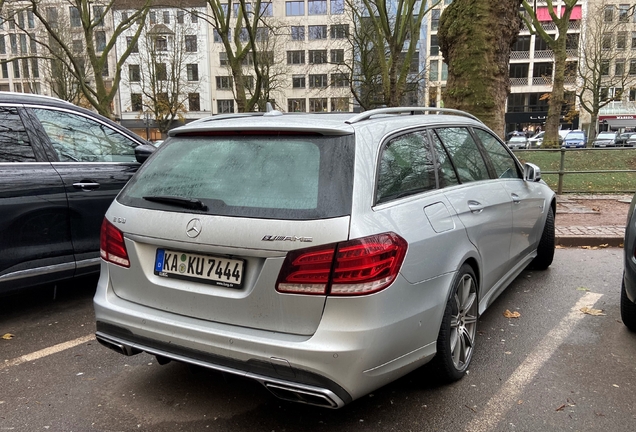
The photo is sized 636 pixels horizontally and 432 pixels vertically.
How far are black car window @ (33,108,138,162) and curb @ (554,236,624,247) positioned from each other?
5.44 m

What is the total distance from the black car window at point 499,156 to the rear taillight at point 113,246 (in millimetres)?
2814

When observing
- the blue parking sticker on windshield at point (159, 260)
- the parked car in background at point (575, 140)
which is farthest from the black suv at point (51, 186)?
the parked car in background at point (575, 140)

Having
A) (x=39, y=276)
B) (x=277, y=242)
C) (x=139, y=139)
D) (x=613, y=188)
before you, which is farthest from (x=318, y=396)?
(x=613, y=188)

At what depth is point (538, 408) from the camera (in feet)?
9.20

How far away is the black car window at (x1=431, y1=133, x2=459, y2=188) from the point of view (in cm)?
323

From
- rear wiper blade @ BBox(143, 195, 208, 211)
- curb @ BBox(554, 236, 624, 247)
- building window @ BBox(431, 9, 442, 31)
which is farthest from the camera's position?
building window @ BBox(431, 9, 442, 31)

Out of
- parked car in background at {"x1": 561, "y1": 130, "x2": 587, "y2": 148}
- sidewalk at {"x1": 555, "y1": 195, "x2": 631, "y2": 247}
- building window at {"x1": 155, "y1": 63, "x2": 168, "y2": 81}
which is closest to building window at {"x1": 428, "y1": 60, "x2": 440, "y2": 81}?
parked car in background at {"x1": 561, "y1": 130, "x2": 587, "y2": 148}

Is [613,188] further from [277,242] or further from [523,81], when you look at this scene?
[523,81]

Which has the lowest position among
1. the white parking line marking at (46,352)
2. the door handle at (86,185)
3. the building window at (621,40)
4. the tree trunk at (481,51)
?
the white parking line marking at (46,352)

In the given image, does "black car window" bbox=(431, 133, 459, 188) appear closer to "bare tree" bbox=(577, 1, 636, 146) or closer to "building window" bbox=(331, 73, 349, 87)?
"building window" bbox=(331, 73, 349, 87)

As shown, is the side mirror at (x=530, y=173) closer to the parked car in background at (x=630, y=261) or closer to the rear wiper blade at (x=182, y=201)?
the parked car in background at (x=630, y=261)

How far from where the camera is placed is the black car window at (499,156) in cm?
418

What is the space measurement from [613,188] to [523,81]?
195 ft

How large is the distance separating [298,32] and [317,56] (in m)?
5.88
